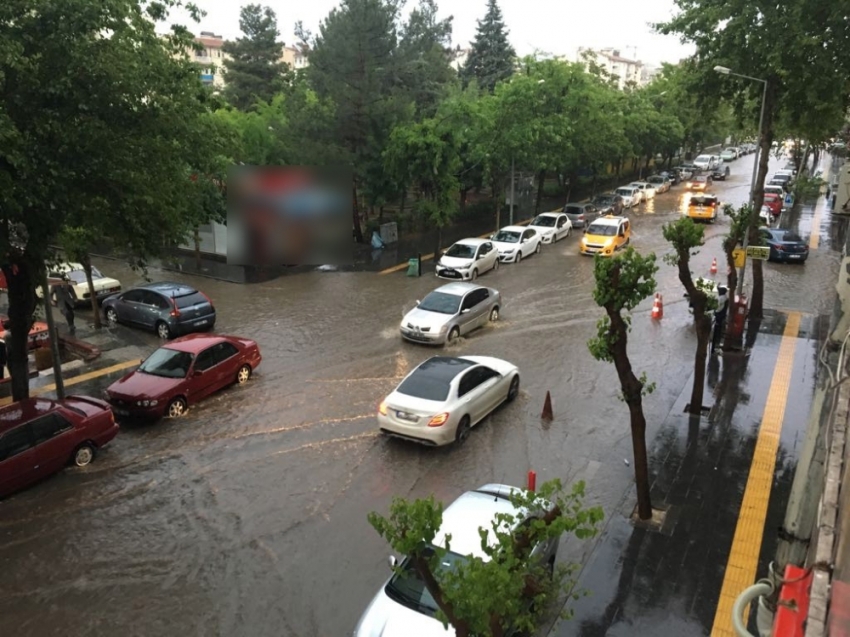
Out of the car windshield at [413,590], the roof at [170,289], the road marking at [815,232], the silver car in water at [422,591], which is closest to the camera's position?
the silver car in water at [422,591]

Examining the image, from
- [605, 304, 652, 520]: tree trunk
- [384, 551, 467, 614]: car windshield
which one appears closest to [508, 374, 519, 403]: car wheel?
[605, 304, 652, 520]: tree trunk

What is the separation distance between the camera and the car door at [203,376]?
566 inches

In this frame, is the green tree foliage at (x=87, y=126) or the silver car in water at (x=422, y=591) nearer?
the silver car in water at (x=422, y=591)

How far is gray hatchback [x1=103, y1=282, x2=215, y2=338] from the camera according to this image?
62.2 ft

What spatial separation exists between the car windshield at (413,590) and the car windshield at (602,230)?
25.0m

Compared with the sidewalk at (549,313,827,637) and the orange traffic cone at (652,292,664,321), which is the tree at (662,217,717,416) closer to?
the sidewalk at (549,313,827,637)

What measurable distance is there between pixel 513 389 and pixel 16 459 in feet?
30.9

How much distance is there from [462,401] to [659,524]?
416 centimetres

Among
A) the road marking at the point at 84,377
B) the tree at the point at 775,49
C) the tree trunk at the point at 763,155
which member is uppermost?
the tree at the point at 775,49

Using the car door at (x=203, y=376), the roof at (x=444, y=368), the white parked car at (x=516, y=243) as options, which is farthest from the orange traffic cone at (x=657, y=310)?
the car door at (x=203, y=376)

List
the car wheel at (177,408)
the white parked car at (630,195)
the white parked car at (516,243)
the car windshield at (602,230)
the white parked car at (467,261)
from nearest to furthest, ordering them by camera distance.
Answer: the car wheel at (177,408), the white parked car at (467,261), the white parked car at (516,243), the car windshield at (602,230), the white parked car at (630,195)

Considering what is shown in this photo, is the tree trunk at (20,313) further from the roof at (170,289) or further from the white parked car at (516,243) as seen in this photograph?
the white parked car at (516,243)

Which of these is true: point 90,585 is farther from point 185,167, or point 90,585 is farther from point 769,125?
point 769,125

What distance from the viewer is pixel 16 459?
10.8 m
